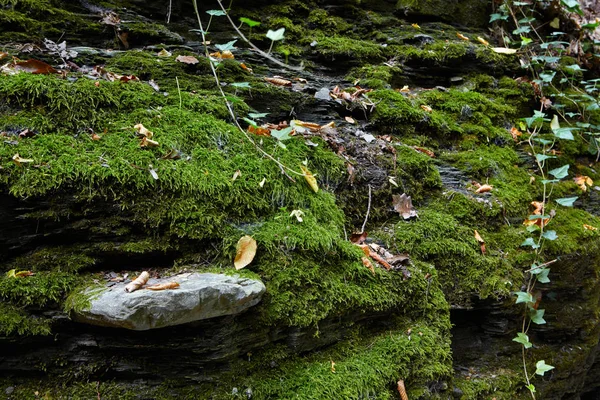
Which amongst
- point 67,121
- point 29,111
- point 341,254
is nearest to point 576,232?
point 341,254

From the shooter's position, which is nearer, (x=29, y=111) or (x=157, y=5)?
(x=29, y=111)

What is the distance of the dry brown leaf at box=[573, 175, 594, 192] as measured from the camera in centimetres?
461

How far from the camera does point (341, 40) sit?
17.3 feet

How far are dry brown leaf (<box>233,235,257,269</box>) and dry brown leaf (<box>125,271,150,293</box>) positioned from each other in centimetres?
52

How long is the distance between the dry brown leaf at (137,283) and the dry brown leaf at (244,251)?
1.72 feet

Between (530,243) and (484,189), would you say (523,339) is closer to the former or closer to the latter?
(530,243)

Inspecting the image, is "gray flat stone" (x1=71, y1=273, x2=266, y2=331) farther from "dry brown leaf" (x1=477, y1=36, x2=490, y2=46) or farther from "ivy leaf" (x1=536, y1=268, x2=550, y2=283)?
"dry brown leaf" (x1=477, y1=36, x2=490, y2=46)

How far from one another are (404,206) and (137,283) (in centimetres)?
237

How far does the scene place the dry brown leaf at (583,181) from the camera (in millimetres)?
4609

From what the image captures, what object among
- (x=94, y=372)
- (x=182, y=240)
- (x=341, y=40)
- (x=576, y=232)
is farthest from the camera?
(x=341, y=40)

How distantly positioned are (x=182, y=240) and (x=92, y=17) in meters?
2.98

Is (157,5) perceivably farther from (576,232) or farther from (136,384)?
(576,232)

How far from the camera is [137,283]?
2.21 m

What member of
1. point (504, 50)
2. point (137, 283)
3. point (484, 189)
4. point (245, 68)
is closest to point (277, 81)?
point (245, 68)
